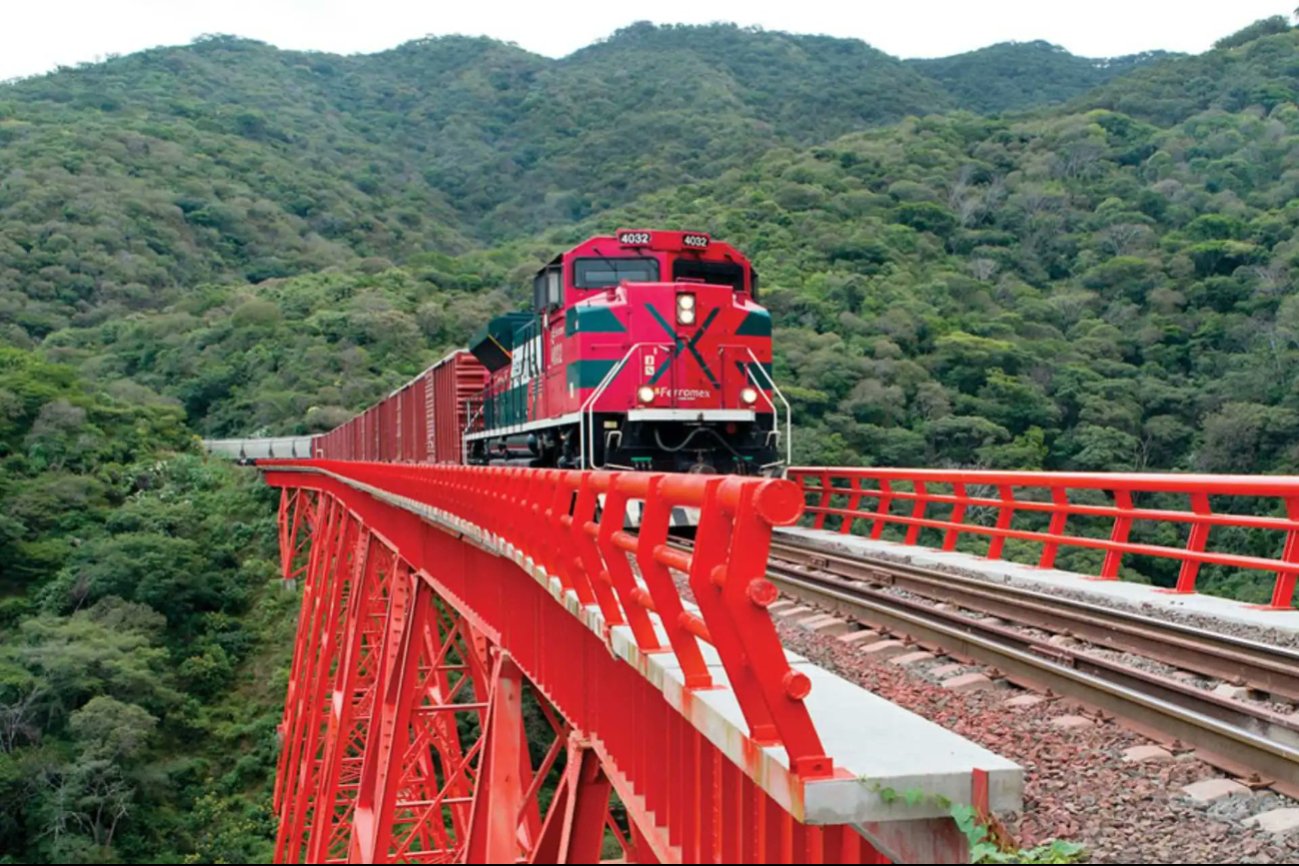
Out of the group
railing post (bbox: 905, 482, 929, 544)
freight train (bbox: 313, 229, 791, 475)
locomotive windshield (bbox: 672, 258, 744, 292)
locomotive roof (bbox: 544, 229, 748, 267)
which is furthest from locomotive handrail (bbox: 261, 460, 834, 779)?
locomotive windshield (bbox: 672, 258, 744, 292)

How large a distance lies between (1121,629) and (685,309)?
7.46 m

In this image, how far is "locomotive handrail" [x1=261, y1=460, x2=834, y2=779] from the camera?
2402mm

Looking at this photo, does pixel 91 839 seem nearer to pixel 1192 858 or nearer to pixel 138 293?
pixel 1192 858

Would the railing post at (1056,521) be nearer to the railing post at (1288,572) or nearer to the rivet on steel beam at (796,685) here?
the railing post at (1288,572)

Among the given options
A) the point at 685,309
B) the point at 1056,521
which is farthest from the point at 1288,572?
the point at 685,309

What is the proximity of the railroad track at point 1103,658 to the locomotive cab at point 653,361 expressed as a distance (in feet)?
13.2

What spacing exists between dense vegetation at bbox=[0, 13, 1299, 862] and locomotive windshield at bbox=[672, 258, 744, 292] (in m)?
10.5

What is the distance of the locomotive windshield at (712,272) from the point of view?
13.2 meters

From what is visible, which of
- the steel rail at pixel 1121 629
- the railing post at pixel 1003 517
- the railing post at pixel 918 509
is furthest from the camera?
the railing post at pixel 918 509

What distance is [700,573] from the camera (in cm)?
262

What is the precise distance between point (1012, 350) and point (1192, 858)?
104ft

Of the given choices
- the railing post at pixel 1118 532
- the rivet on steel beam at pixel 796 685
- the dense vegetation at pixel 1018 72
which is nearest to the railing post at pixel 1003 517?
the railing post at pixel 1118 532

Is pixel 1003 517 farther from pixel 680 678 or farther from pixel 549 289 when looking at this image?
pixel 549 289

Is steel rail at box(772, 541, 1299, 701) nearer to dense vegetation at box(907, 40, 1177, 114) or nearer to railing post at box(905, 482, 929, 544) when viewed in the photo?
railing post at box(905, 482, 929, 544)
